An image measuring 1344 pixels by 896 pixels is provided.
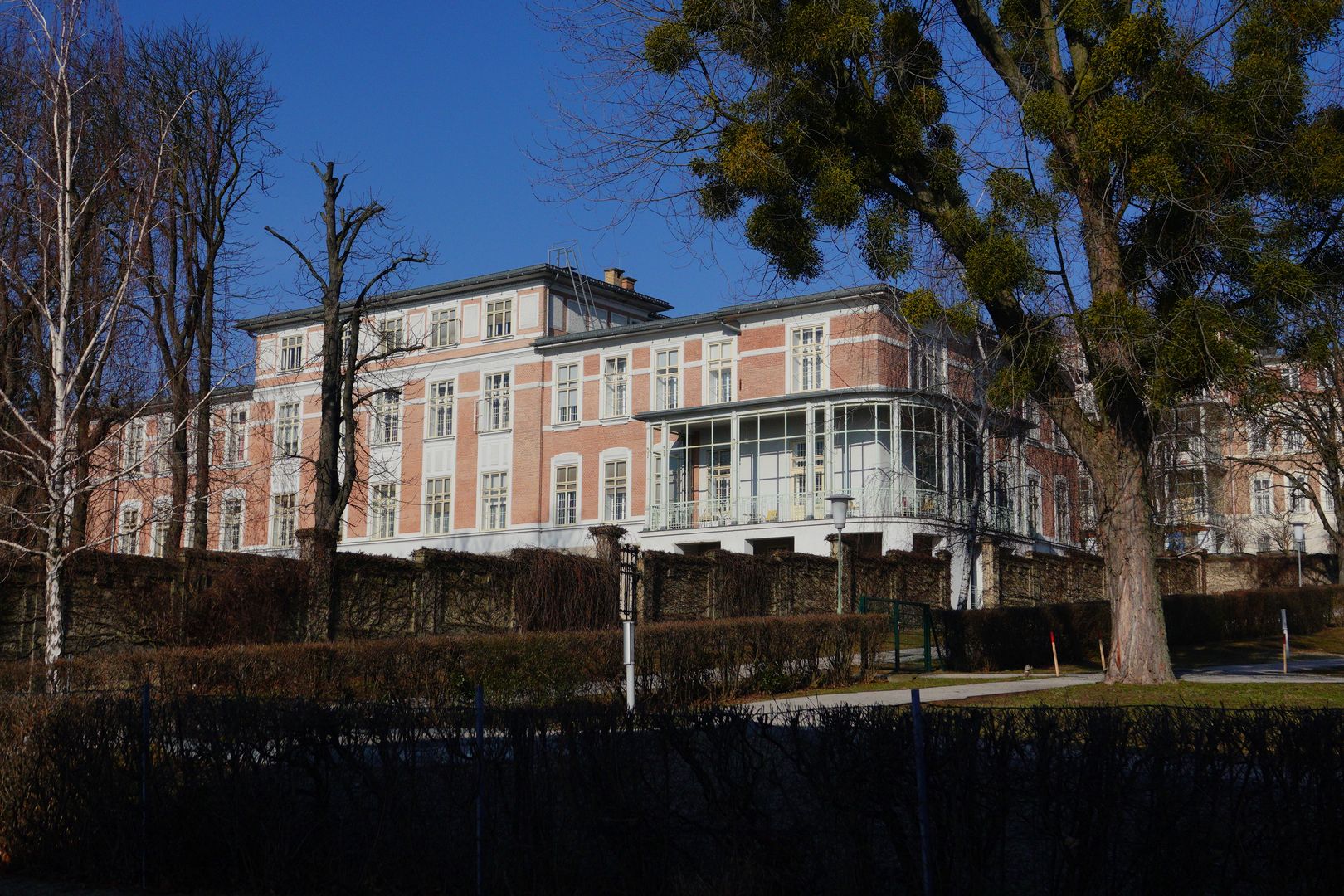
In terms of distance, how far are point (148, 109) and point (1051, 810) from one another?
1940 centimetres

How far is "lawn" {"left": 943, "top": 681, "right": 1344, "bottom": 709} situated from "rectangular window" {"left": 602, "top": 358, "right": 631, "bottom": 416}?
33.9m

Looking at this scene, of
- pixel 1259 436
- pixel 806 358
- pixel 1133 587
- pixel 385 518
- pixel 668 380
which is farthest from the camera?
pixel 385 518

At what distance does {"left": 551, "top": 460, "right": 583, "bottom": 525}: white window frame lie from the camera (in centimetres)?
5000

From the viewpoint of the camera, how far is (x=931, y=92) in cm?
1656

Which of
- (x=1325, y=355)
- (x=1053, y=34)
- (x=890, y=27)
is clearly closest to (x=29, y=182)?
(x=890, y=27)

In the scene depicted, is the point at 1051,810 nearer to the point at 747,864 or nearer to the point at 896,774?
the point at 896,774

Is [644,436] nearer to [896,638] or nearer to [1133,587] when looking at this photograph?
[896,638]

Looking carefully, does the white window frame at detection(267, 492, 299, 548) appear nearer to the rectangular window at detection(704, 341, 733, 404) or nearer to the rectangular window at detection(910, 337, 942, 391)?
the rectangular window at detection(704, 341, 733, 404)

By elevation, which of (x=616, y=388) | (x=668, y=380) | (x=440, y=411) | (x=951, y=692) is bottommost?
(x=951, y=692)

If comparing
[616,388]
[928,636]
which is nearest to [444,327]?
[616,388]

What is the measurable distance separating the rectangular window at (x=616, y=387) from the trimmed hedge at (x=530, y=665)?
2878cm

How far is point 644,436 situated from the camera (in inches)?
1925

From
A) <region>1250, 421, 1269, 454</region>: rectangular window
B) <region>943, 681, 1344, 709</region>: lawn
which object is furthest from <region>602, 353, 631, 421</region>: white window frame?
<region>943, 681, 1344, 709</region>: lawn

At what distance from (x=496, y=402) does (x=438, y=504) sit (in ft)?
15.8
